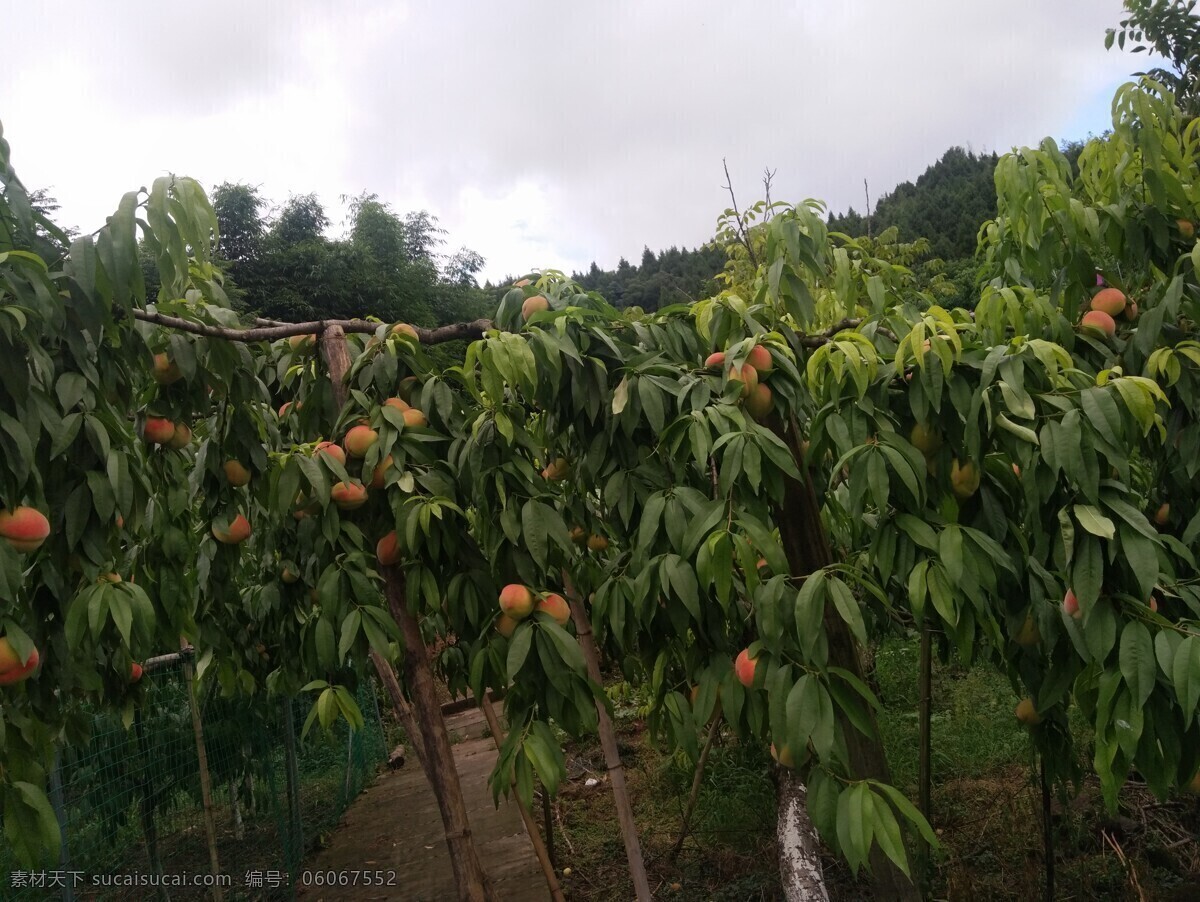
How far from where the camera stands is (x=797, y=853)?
8.07 ft

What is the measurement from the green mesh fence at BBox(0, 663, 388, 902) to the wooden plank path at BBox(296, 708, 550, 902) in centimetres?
24

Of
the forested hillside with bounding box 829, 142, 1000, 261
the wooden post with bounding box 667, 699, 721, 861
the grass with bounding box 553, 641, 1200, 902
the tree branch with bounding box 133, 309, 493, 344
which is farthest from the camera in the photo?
the forested hillside with bounding box 829, 142, 1000, 261

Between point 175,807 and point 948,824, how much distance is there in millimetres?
3342

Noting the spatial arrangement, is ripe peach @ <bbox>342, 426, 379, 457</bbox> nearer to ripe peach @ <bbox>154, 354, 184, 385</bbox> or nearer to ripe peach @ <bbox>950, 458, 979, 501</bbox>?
ripe peach @ <bbox>154, 354, 184, 385</bbox>

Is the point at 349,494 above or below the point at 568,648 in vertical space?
above

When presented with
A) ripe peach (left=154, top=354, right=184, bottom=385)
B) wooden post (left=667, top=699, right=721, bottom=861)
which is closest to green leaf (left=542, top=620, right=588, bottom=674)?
ripe peach (left=154, top=354, right=184, bottom=385)

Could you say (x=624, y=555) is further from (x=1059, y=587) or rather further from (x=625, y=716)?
(x=625, y=716)

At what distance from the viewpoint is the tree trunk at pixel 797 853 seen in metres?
2.38

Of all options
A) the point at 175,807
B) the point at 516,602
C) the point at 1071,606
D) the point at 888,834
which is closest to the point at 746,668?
the point at 888,834

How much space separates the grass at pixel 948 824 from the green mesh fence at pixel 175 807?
148 cm

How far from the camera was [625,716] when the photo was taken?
6.05 meters

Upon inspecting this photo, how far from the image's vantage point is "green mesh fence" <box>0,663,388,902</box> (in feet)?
9.14

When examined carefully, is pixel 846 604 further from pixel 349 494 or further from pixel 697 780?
pixel 697 780

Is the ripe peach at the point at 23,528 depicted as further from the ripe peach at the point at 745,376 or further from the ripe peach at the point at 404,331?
the ripe peach at the point at 745,376
